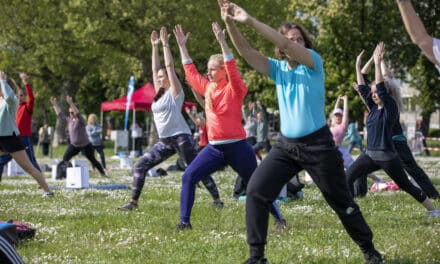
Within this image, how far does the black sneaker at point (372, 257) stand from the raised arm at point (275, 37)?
163cm

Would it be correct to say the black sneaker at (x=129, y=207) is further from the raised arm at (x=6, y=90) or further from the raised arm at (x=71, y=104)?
the raised arm at (x=71, y=104)

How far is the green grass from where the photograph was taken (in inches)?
255

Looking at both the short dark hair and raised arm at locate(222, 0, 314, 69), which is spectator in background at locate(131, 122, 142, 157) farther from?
raised arm at locate(222, 0, 314, 69)

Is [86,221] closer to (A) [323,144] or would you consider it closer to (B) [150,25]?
(A) [323,144]

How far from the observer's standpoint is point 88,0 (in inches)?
1298

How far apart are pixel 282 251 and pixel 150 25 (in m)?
27.5

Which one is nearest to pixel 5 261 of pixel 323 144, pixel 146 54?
pixel 323 144

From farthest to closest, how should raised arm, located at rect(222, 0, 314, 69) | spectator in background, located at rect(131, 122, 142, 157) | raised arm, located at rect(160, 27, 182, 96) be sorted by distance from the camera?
1. spectator in background, located at rect(131, 122, 142, 157)
2. raised arm, located at rect(160, 27, 182, 96)
3. raised arm, located at rect(222, 0, 314, 69)

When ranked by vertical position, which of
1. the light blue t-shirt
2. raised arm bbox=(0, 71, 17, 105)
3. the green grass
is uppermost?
raised arm bbox=(0, 71, 17, 105)

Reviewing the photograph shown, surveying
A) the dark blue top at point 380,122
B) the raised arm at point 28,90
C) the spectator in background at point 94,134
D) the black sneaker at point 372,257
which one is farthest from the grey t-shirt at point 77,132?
the black sneaker at point 372,257

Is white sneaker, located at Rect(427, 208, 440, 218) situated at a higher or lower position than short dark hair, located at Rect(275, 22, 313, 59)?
lower

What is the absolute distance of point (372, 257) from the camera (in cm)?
591

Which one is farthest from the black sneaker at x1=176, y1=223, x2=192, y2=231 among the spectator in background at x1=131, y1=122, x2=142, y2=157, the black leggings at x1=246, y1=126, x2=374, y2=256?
the spectator in background at x1=131, y1=122, x2=142, y2=157

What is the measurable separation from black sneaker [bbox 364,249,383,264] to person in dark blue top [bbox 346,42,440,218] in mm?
3230
